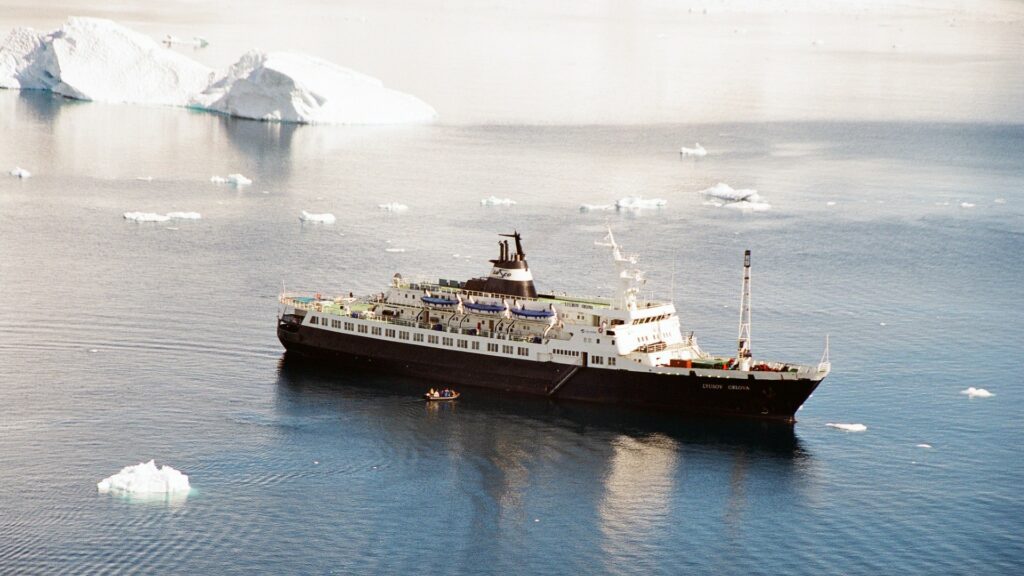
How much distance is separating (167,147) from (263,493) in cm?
8734

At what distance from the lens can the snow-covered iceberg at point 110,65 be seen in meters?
146

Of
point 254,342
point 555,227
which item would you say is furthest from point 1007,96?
point 254,342

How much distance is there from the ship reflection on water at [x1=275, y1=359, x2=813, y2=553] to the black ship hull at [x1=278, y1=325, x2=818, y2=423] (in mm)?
587

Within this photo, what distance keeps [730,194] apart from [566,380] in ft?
176

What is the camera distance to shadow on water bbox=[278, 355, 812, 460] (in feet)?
A: 191

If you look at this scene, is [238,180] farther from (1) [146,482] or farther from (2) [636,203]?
(1) [146,482]

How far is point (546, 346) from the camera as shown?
2488 inches

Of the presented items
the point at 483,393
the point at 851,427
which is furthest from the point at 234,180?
the point at 851,427

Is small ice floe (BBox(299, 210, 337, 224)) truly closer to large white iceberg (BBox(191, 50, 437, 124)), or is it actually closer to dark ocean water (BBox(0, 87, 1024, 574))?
dark ocean water (BBox(0, 87, 1024, 574))

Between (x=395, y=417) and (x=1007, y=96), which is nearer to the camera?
(x=395, y=417)

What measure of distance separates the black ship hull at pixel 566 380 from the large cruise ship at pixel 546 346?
4 centimetres

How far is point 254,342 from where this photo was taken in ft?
231

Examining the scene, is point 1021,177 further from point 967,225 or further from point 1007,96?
point 1007,96

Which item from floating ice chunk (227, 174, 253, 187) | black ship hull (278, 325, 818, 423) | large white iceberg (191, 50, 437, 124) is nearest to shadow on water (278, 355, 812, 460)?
black ship hull (278, 325, 818, 423)
